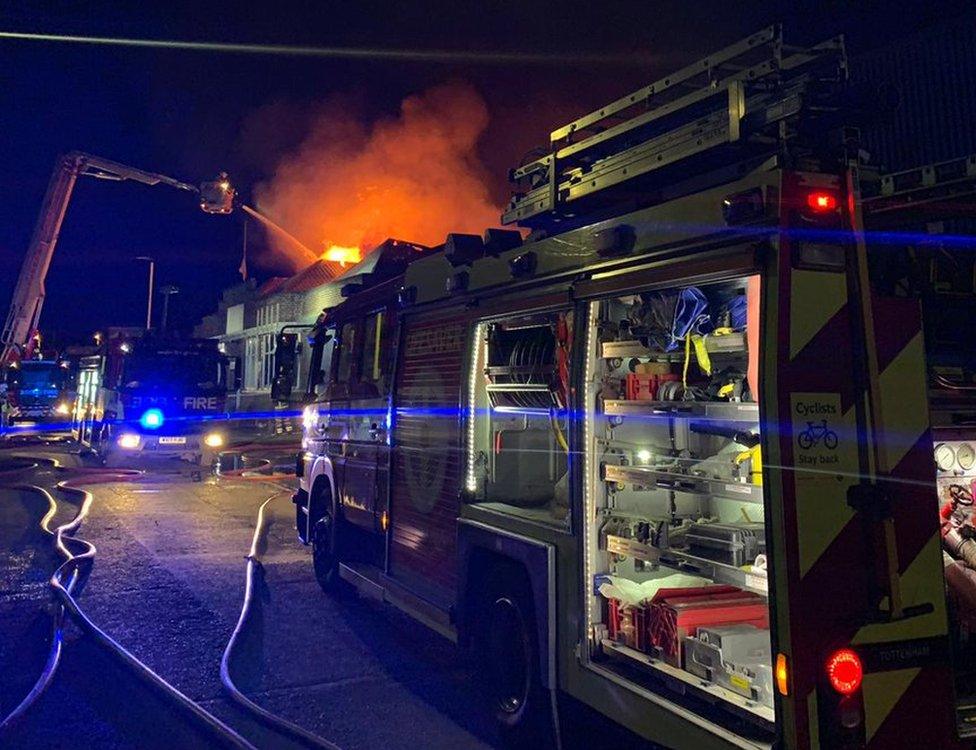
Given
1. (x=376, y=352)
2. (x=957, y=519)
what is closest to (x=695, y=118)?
(x=957, y=519)

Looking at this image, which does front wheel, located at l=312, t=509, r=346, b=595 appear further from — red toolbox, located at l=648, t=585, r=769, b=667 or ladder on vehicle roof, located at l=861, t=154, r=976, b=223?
ladder on vehicle roof, located at l=861, t=154, r=976, b=223

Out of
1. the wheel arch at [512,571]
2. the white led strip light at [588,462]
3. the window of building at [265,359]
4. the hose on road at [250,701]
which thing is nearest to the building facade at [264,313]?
the window of building at [265,359]

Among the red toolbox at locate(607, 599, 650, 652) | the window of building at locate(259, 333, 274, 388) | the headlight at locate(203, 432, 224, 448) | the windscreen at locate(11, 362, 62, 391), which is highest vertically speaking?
the window of building at locate(259, 333, 274, 388)

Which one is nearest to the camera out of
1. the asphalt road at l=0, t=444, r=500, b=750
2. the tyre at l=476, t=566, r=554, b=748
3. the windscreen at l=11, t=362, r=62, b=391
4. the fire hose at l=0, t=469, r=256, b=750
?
the tyre at l=476, t=566, r=554, b=748

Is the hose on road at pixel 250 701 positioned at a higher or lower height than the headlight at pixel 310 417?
lower

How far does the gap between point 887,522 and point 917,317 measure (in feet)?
2.54

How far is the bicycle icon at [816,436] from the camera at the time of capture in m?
2.44

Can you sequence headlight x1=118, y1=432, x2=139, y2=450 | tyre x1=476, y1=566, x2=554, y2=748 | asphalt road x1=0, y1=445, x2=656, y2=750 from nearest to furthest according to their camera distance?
tyre x1=476, y1=566, x2=554, y2=748 < asphalt road x1=0, y1=445, x2=656, y2=750 < headlight x1=118, y1=432, x2=139, y2=450

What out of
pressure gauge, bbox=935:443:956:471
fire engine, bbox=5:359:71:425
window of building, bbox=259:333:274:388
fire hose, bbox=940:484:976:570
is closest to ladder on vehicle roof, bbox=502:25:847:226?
pressure gauge, bbox=935:443:956:471

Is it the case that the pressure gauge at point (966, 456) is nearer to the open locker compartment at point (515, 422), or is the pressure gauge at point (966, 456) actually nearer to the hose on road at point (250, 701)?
the open locker compartment at point (515, 422)

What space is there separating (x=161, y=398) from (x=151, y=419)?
1.73 ft

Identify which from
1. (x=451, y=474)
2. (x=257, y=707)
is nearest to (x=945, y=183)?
(x=451, y=474)

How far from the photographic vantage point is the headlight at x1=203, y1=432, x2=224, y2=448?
56.7 feet

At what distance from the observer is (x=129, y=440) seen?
16875 mm
